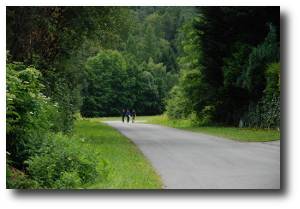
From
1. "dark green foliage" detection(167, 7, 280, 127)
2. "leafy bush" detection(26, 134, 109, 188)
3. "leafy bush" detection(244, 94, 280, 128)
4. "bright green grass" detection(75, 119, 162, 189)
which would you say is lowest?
"bright green grass" detection(75, 119, 162, 189)

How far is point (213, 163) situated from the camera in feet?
46.8

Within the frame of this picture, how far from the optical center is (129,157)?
1512cm

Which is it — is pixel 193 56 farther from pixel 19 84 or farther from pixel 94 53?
pixel 19 84

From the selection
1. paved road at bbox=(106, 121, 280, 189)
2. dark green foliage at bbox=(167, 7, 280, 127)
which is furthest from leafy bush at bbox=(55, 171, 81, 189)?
dark green foliage at bbox=(167, 7, 280, 127)

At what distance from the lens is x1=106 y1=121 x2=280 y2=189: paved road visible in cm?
1092

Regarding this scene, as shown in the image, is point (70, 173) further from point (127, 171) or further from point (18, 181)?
point (127, 171)

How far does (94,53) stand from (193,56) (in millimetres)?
7456

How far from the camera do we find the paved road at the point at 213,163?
430 inches

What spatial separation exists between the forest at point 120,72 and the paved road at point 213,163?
139cm

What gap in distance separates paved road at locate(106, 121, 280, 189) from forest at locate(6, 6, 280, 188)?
1.39 m

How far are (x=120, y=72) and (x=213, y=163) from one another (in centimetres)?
999

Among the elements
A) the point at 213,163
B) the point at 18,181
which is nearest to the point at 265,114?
the point at 213,163

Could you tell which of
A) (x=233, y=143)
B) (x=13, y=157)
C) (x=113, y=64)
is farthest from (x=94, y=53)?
(x=13, y=157)

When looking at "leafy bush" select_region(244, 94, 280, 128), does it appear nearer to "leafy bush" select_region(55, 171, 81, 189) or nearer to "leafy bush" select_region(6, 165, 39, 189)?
"leafy bush" select_region(55, 171, 81, 189)
